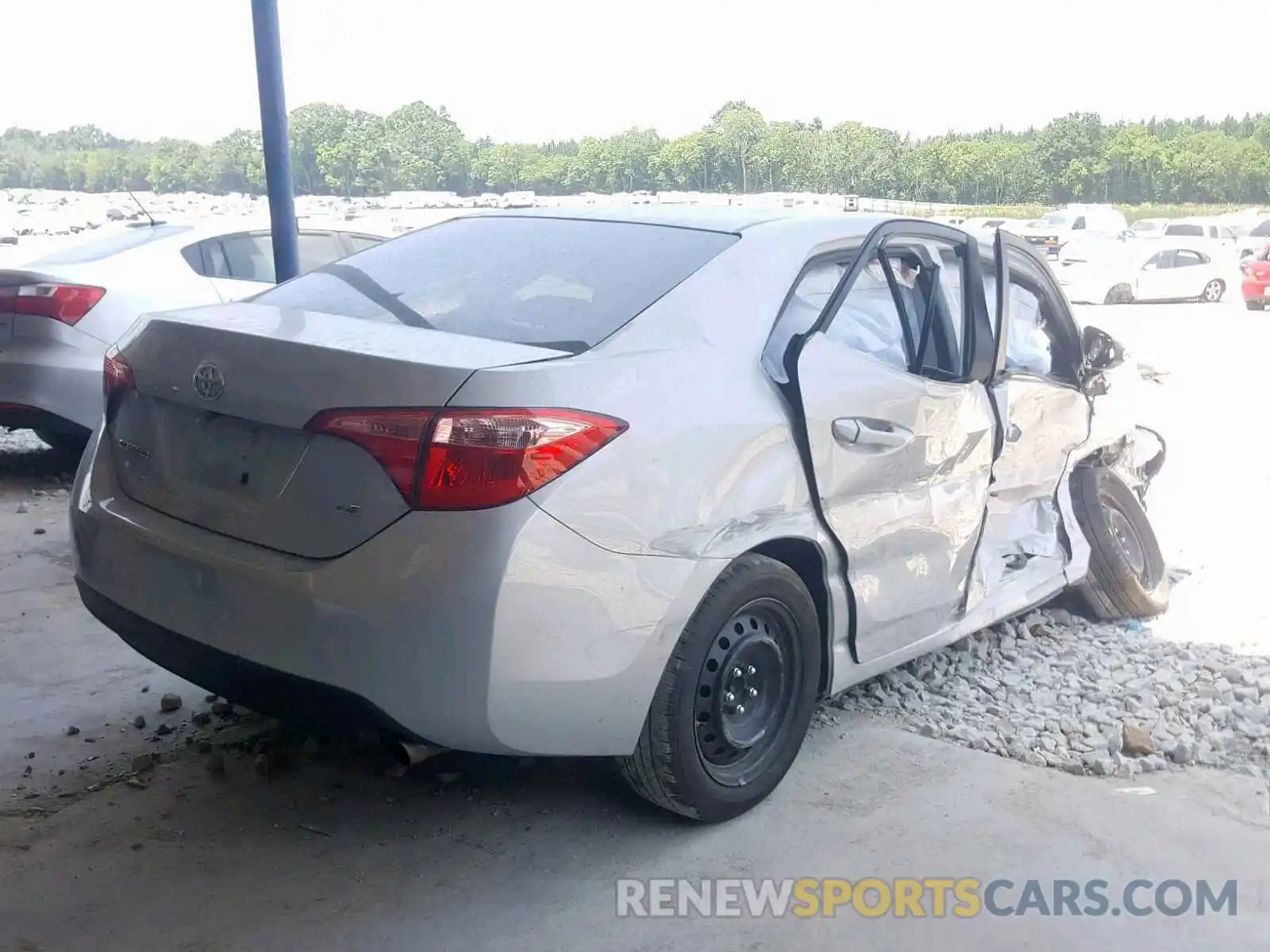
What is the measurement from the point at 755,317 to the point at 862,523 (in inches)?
26.9

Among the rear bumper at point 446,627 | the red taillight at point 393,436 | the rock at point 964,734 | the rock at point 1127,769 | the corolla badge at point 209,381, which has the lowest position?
the rock at point 1127,769

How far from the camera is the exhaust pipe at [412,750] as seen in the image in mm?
2635

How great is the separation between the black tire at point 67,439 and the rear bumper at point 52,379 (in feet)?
0.45

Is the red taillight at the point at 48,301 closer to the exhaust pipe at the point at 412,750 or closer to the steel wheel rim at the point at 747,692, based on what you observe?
the exhaust pipe at the point at 412,750

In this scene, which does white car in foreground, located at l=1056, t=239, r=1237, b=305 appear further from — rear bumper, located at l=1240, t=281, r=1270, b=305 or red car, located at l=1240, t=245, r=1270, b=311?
rear bumper, located at l=1240, t=281, r=1270, b=305

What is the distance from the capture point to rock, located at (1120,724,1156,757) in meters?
3.67

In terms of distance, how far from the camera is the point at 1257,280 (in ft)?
68.3

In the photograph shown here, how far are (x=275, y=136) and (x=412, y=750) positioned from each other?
13.1 ft

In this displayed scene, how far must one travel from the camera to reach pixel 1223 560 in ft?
19.2

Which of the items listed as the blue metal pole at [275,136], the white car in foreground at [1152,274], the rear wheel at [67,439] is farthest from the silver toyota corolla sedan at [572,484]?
the white car in foreground at [1152,274]

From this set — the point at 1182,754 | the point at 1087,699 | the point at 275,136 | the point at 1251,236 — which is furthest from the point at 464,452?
the point at 1251,236

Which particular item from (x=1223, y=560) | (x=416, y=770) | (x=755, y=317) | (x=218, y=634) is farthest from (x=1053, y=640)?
(x=218, y=634)

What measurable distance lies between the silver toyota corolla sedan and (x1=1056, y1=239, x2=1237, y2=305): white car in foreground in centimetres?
1813

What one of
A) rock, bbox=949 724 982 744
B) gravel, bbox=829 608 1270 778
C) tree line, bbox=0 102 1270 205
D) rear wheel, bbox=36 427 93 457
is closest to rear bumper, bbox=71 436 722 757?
rock, bbox=949 724 982 744
